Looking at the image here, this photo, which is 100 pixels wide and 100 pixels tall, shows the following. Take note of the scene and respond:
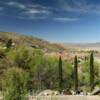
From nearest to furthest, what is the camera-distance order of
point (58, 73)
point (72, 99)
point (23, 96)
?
point (23, 96) < point (72, 99) < point (58, 73)

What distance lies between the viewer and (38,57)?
72.9 metres

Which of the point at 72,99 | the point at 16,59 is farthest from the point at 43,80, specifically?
the point at 72,99

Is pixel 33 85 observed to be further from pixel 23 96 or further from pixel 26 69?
pixel 23 96

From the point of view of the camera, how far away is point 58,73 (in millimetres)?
67250

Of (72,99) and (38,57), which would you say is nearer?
(72,99)

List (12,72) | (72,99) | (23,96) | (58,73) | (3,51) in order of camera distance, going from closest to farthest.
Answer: (23,96) < (72,99) < (12,72) < (58,73) < (3,51)

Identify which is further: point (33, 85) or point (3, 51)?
point (3, 51)

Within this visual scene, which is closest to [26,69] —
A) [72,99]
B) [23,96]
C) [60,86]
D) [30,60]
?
[30,60]

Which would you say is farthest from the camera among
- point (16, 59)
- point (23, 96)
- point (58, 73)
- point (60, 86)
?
point (16, 59)

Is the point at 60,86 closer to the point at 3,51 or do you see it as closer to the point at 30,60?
the point at 30,60

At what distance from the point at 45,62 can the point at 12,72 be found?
1343 cm

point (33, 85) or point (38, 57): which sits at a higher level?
point (38, 57)

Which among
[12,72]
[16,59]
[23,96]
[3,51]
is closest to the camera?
[23,96]

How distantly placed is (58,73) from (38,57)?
747cm
